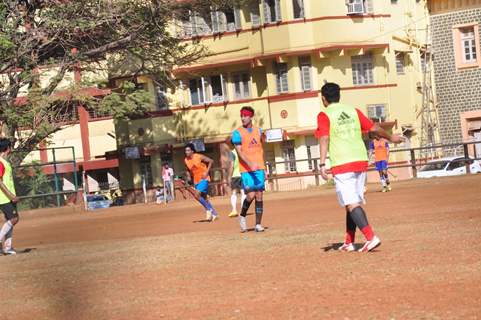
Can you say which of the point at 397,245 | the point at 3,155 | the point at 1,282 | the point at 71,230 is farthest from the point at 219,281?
the point at 71,230

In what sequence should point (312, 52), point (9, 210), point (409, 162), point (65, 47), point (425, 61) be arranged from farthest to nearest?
point (425, 61) → point (312, 52) → point (409, 162) → point (65, 47) → point (9, 210)

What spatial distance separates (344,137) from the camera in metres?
12.7

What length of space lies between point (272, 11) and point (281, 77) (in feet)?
10.8

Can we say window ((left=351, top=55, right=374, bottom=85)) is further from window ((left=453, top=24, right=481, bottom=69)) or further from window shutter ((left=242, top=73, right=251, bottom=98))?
window ((left=453, top=24, right=481, bottom=69))

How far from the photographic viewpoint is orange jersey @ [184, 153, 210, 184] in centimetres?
2397

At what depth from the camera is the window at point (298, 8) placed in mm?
52844

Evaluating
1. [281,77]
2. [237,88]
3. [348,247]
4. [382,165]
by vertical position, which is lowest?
[382,165]

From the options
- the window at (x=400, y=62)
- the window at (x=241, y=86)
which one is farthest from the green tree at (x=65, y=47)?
the window at (x=400, y=62)

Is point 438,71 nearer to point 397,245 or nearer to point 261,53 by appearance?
point 261,53

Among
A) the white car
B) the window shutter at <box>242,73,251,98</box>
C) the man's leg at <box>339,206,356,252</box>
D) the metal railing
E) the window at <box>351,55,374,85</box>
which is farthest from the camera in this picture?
the window shutter at <box>242,73,251,98</box>

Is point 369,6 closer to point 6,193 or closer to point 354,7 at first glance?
point 354,7

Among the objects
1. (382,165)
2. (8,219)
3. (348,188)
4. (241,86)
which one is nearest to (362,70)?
(241,86)

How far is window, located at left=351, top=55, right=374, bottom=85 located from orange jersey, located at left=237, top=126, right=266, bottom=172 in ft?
122

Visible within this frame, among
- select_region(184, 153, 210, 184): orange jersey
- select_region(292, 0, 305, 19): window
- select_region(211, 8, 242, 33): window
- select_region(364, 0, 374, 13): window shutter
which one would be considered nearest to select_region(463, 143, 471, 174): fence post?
select_region(292, 0, 305, 19): window
